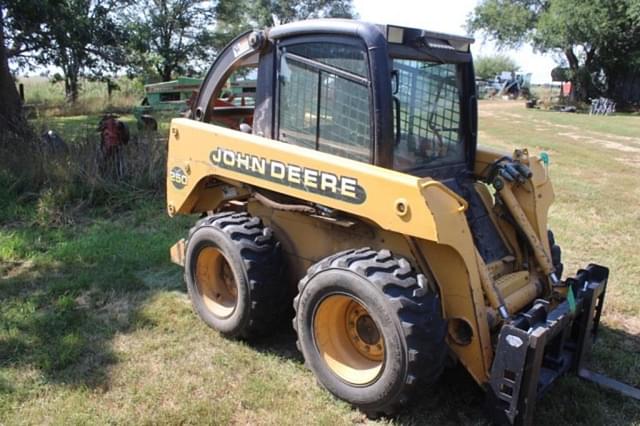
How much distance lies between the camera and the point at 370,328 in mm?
3156

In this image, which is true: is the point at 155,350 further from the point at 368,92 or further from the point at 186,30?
the point at 186,30

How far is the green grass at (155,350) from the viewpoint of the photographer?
3107mm

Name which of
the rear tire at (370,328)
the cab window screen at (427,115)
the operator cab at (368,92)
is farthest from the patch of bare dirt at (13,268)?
the cab window screen at (427,115)

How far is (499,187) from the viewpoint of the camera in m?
3.60

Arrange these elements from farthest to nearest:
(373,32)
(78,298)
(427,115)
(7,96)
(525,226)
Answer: (7,96)
(78,298)
(525,226)
(427,115)
(373,32)

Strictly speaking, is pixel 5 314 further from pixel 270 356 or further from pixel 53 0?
pixel 53 0

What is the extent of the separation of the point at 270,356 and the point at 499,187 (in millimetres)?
1826

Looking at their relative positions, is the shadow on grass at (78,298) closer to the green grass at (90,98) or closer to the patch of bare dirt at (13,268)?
the patch of bare dirt at (13,268)

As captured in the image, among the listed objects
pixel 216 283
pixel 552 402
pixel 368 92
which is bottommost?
pixel 552 402

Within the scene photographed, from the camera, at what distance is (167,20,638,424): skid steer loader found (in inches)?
109

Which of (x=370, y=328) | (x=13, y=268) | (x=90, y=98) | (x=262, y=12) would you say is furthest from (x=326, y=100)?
(x=262, y=12)

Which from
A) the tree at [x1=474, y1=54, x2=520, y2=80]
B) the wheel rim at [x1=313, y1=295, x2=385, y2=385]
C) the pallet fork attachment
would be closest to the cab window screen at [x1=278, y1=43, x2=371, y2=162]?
the wheel rim at [x1=313, y1=295, x2=385, y2=385]

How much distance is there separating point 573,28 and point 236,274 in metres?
30.6

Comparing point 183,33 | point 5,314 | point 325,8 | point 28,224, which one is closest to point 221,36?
point 183,33
